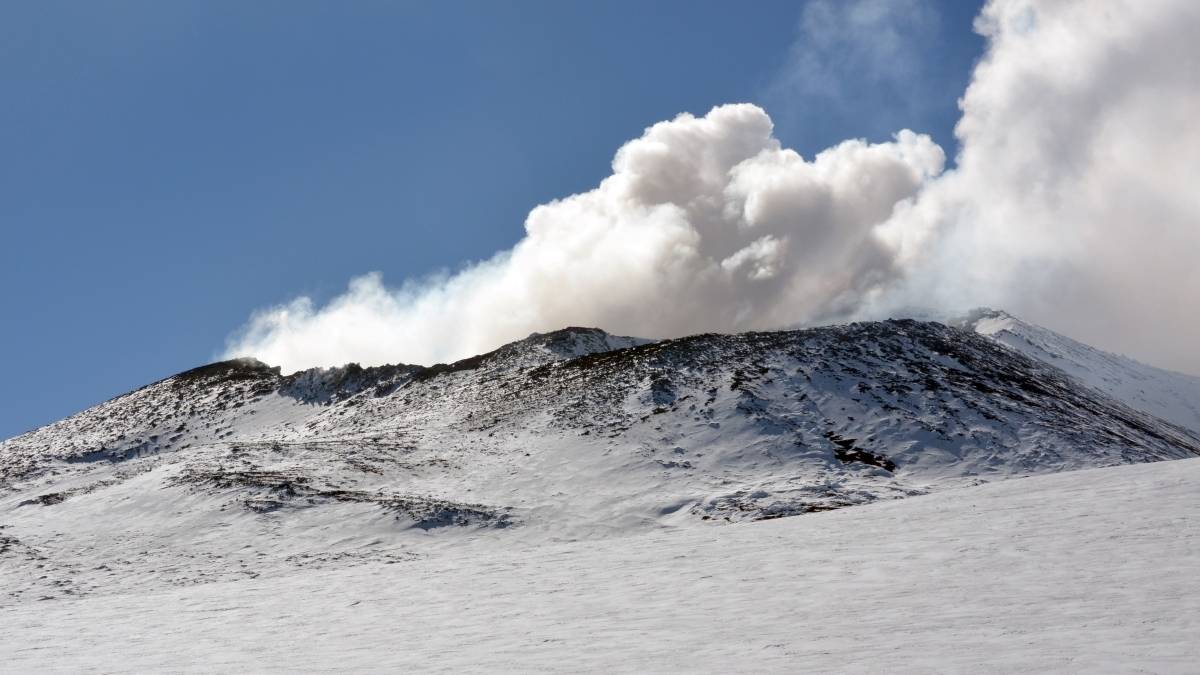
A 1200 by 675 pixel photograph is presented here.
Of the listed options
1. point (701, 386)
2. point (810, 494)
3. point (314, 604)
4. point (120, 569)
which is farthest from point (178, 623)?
point (701, 386)

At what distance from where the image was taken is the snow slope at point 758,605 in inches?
476

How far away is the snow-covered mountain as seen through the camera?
32938 mm

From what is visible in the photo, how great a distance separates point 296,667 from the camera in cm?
1449

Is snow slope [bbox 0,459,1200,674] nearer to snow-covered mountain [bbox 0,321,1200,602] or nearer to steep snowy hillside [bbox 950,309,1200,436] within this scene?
snow-covered mountain [bbox 0,321,1200,602]

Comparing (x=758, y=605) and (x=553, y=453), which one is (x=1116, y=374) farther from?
(x=758, y=605)

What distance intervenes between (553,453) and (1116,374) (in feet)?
233

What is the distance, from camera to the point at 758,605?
16.0 metres

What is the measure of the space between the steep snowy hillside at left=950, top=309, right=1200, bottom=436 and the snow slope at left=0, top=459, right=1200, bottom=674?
58.7 meters

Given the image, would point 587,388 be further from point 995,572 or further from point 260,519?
point 995,572

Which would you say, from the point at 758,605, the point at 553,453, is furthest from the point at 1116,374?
the point at 758,605

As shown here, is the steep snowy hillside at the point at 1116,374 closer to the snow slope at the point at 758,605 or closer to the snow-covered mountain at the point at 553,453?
the snow-covered mountain at the point at 553,453

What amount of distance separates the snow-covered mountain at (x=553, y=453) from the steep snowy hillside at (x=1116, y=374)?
65.2ft

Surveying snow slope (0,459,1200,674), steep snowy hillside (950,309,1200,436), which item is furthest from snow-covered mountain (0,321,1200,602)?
steep snowy hillside (950,309,1200,436)

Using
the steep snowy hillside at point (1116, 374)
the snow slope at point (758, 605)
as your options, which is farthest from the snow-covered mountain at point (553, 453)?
the steep snowy hillside at point (1116, 374)
